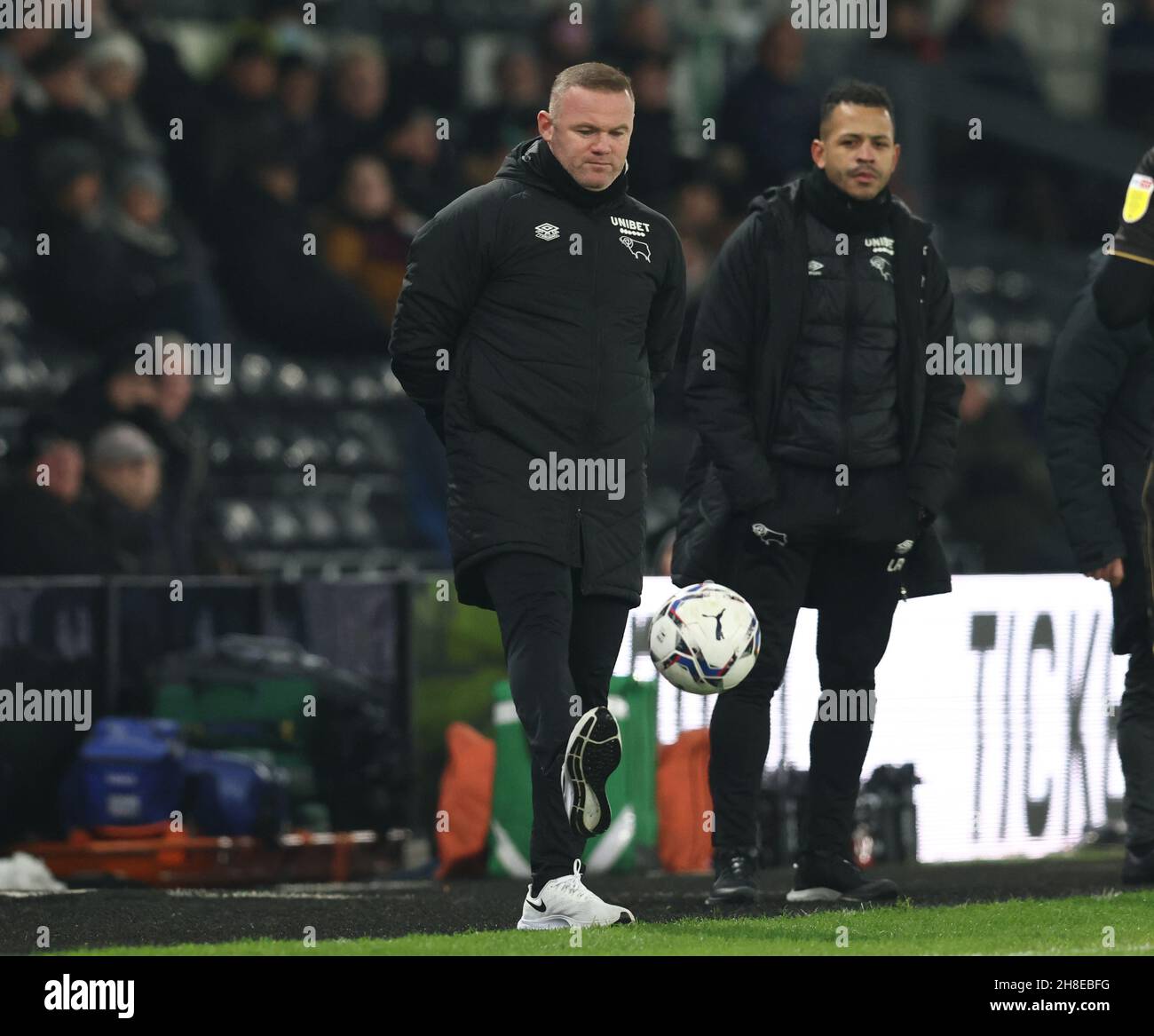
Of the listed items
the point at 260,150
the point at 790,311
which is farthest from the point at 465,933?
the point at 260,150

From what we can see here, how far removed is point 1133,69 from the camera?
1995cm

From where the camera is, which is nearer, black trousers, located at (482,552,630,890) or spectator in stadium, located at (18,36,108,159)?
black trousers, located at (482,552,630,890)

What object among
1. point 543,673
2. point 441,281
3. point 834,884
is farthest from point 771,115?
point 543,673

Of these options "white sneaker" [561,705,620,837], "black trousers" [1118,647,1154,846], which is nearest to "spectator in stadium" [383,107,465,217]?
"black trousers" [1118,647,1154,846]

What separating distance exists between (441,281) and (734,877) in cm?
204

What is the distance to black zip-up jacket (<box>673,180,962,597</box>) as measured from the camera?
7.31m

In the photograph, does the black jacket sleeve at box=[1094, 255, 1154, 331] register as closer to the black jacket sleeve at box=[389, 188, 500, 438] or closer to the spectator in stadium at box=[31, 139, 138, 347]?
the black jacket sleeve at box=[389, 188, 500, 438]

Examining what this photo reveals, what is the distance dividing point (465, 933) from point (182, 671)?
3729 mm

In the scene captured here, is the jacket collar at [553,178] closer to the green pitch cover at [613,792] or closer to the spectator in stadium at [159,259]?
the green pitch cover at [613,792]

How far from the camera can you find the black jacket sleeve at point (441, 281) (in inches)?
258

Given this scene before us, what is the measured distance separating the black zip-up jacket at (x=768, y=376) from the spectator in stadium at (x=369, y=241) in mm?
7537

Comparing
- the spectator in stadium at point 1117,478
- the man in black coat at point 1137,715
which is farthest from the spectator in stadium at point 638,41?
the man in black coat at point 1137,715

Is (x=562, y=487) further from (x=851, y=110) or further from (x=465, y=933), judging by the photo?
(x=851, y=110)

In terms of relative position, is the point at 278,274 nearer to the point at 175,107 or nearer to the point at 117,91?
the point at 175,107
